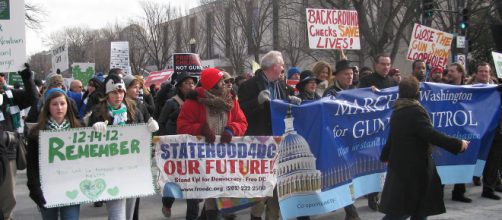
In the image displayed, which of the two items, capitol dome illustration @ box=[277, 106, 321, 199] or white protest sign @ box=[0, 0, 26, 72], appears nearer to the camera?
white protest sign @ box=[0, 0, 26, 72]

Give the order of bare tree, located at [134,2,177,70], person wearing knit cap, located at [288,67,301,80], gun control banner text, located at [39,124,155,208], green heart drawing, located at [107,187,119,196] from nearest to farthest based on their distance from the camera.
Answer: gun control banner text, located at [39,124,155,208], green heart drawing, located at [107,187,119,196], person wearing knit cap, located at [288,67,301,80], bare tree, located at [134,2,177,70]

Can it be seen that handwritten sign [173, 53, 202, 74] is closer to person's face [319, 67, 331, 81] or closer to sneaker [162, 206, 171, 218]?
person's face [319, 67, 331, 81]

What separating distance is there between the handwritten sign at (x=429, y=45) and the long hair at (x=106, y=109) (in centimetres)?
688

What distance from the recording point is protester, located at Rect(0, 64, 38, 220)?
15.6 feet

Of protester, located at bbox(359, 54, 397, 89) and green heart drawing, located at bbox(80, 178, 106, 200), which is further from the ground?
protester, located at bbox(359, 54, 397, 89)

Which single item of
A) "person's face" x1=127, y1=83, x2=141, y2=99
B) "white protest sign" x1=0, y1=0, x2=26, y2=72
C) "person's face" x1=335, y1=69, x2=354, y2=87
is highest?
"white protest sign" x1=0, y1=0, x2=26, y2=72

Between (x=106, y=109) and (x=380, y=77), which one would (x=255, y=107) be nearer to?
(x=106, y=109)

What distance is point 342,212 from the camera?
706 cm

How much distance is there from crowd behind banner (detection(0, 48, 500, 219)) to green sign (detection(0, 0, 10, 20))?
0.56 m

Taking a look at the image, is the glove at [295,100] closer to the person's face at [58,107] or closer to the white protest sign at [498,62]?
the person's face at [58,107]

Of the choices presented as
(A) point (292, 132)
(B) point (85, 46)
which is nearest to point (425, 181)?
(A) point (292, 132)

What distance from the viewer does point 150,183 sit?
5.22 meters

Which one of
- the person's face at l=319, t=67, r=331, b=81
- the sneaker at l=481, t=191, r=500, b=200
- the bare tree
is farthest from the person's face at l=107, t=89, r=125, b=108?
the bare tree

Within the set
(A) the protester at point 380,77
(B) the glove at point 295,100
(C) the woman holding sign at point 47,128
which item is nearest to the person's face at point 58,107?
(C) the woman holding sign at point 47,128
